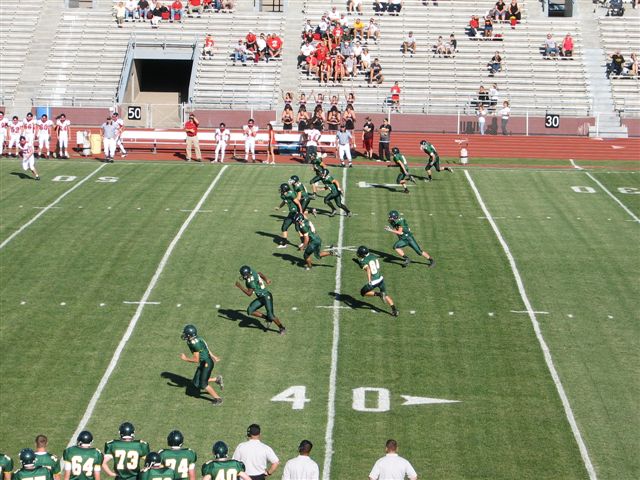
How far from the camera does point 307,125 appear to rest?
1844 inches

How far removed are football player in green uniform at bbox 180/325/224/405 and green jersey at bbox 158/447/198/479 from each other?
5.35 m

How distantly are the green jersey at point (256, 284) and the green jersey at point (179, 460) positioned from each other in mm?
9011

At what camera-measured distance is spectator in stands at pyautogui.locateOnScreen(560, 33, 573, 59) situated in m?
55.3

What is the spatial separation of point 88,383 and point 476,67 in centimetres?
3442

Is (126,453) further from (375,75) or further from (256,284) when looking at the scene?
(375,75)

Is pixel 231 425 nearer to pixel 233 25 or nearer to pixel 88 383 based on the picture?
pixel 88 383

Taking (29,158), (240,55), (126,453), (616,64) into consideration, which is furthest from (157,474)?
(616,64)

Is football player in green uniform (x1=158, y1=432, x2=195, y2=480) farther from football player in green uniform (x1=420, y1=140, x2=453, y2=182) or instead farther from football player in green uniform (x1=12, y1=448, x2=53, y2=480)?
football player in green uniform (x1=420, y1=140, x2=453, y2=182)

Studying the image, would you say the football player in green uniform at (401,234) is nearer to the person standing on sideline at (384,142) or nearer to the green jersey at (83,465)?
the person standing on sideline at (384,142)

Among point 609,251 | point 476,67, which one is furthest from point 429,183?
point 476,67

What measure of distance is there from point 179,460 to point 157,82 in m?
44.2

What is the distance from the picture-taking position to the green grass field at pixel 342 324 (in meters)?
22.1

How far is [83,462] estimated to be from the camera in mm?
17250

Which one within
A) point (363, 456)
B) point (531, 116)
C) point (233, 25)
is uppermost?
point (233, 25)
